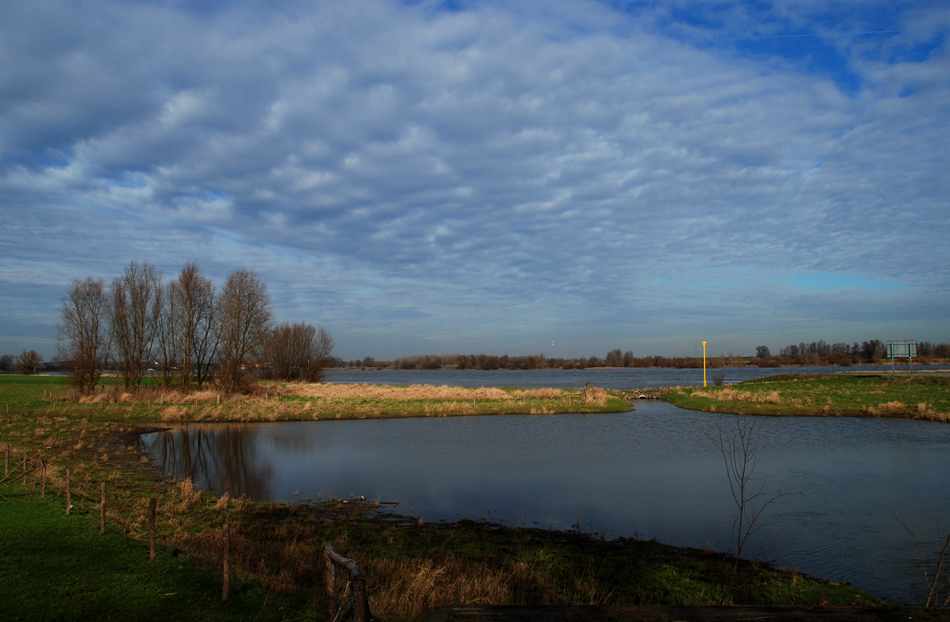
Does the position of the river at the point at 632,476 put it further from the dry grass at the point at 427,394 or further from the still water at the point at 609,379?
the still water at the point at 609,379

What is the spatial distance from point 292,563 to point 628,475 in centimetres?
1178

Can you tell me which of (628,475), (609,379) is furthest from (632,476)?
(609,379)

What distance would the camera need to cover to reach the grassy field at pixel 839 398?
3209cm

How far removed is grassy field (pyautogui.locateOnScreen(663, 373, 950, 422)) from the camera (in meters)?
32.1

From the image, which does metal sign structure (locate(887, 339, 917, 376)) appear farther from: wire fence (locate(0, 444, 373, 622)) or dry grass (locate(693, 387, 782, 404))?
wire fence (locate(0, 444, 373, 622))

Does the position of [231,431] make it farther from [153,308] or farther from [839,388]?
[839,388]

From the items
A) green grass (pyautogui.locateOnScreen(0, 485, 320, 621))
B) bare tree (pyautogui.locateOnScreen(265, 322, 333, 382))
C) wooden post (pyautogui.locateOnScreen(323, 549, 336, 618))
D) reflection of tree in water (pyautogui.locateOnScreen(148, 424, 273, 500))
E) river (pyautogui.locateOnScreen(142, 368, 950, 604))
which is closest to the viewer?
wooden post (pyautogui.locateOnScreen(323, 549, 336, 618))

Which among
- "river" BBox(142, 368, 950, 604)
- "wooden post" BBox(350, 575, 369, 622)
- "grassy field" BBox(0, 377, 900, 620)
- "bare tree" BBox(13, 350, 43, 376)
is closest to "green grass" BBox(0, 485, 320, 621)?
"grassy field" BBox(0, 377, 900, 620)

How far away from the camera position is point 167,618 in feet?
19.6

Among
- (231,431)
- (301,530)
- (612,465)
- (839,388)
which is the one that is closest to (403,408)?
(231,431)

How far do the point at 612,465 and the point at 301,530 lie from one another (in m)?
11.7

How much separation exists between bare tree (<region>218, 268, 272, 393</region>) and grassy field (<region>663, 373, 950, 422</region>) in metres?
36.4

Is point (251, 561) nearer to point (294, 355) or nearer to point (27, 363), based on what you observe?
point (294, 355)

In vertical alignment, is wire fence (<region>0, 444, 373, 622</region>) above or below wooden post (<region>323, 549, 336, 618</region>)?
below
